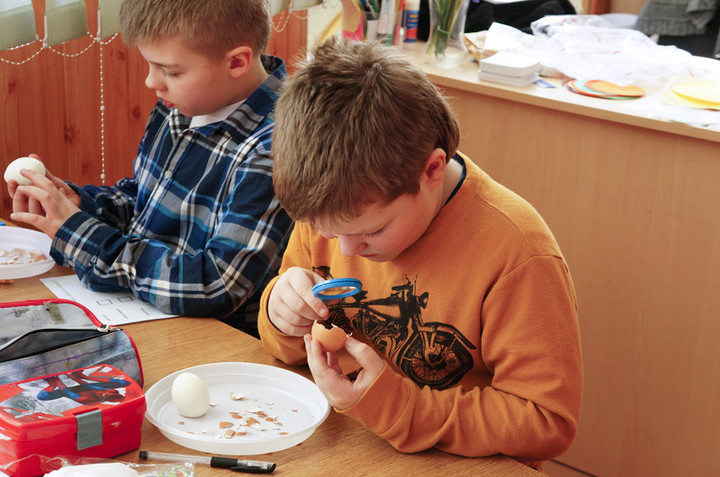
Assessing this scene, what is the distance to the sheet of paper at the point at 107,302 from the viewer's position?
1.27 metres

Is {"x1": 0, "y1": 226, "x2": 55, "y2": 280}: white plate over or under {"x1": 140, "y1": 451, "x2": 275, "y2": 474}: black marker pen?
over

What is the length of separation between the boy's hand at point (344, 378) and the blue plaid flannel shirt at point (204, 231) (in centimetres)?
38

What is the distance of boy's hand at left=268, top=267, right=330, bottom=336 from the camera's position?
1062 millimetres

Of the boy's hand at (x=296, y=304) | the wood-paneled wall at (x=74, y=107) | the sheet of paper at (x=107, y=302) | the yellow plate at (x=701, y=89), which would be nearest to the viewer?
the boy's hand at (x=296, y=304)

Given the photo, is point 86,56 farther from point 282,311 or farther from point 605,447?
point 605,447

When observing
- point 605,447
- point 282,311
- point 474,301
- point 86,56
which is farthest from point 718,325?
point 86,56

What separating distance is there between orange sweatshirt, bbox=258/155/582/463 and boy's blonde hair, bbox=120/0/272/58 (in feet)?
1.64

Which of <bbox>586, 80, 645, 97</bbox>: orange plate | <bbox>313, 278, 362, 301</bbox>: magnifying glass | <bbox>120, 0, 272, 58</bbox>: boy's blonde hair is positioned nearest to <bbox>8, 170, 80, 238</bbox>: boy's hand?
<bbox>120, 0, 272, 58</bbox>: boy's blonde hair

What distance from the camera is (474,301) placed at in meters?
1.03

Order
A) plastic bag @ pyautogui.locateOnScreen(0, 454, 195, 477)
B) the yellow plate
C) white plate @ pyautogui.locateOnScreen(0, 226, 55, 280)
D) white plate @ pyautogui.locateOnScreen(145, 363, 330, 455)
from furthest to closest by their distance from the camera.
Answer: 1. the yellow plate
2. white plate @ pyautogui.locateOnScreen(0, 226, 55, 280)
3. white plate @ pyautogui.locateOnScreen(145, 363, 330, 455)
4. plastic bag @ pyautogui.locateOnScreen(0, 454, 195, 477)

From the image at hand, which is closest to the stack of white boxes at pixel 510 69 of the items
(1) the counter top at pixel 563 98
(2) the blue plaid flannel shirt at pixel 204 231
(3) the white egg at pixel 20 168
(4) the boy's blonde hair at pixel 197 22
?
(1) the counter top at pixel 563 98

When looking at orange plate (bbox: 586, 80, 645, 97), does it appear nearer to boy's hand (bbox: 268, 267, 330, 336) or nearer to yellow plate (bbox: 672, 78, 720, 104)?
yellow plate (bbox: 672, 78, 720, 104)

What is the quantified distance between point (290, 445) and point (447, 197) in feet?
1.26

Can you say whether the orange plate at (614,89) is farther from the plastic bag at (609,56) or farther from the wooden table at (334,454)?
the wooden table at (334,454)
